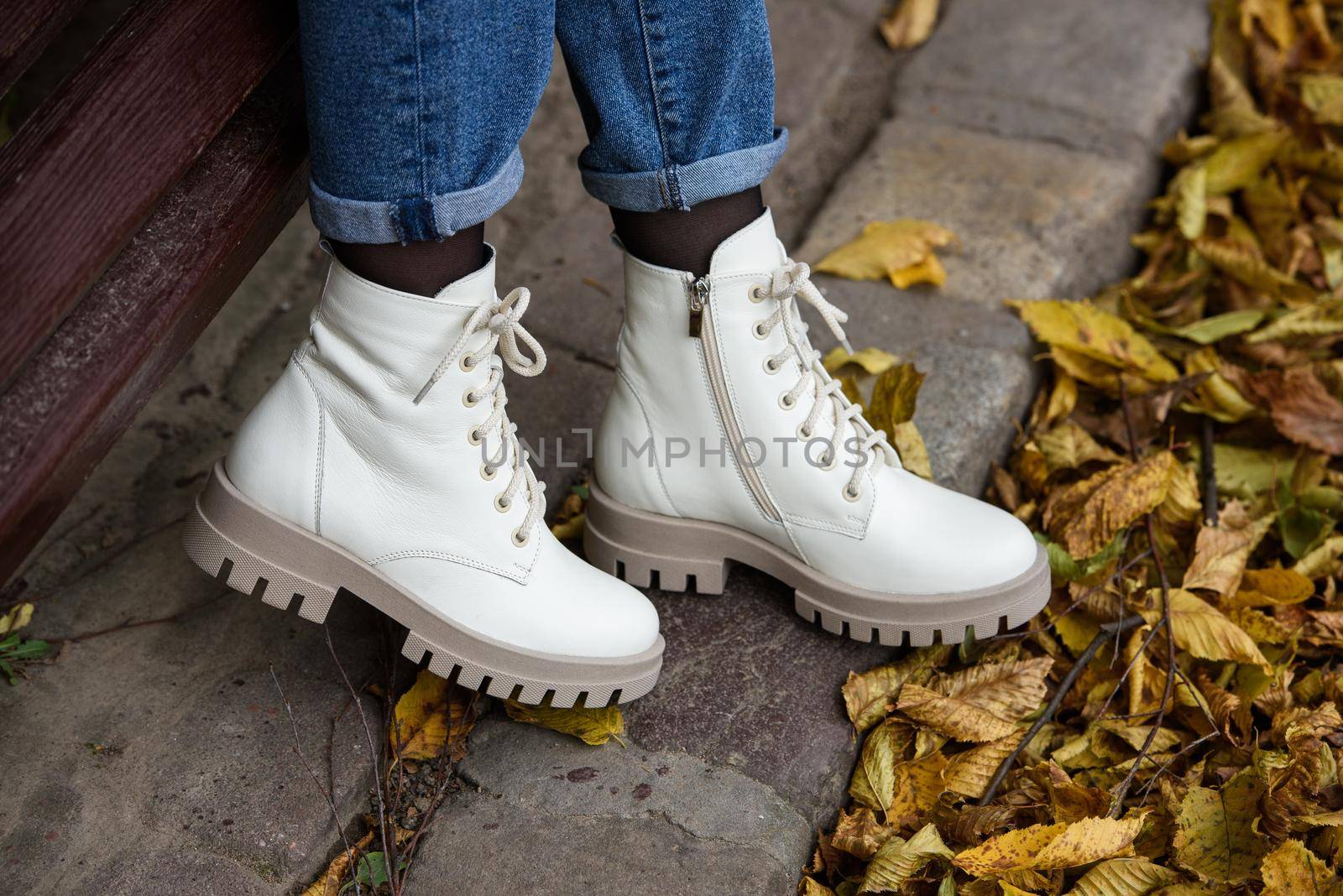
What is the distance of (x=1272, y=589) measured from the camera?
129cm

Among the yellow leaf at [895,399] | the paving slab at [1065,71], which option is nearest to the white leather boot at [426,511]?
the yellow leaf at [895,399]

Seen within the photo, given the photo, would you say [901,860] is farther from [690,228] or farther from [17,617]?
[17,617]

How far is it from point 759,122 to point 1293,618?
0.85 meters

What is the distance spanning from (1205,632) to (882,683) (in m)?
0.37

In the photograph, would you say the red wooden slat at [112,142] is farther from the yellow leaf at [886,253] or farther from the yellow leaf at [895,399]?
the yellow leaf at [886,253]

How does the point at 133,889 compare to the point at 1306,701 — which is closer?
the point at 133,889

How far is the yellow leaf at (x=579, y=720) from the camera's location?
1.12 metres

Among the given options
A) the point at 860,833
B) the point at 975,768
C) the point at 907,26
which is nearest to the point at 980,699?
the point at 975,768

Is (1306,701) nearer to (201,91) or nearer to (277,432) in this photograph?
(277,432)

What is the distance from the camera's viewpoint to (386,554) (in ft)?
3.52

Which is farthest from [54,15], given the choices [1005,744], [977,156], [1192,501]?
[977,156]

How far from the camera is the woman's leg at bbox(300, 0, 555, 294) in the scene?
82cm

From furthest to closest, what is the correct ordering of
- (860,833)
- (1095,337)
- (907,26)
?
1. (907,26)
2. (1095,337)
3. (860,833)

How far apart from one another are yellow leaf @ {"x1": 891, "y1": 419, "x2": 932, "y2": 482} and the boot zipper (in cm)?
26
